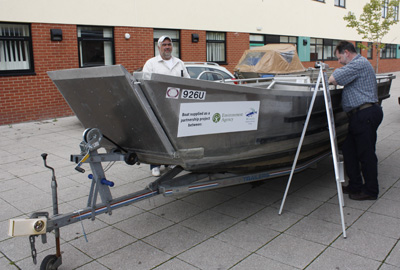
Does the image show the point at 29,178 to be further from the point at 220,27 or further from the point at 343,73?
the point at 220,27

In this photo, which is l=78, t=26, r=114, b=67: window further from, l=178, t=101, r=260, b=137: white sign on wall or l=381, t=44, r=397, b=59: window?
l=381, t=44, r=397, b=59: window

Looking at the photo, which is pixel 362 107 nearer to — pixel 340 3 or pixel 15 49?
pixel 15 49

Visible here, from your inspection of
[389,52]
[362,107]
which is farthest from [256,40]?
[389,52]

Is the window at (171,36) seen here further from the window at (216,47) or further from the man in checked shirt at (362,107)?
the man in checked shirt at (362,107)

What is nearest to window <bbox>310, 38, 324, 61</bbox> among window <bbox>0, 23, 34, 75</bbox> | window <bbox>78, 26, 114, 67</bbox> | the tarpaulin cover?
the tarpaulin cover

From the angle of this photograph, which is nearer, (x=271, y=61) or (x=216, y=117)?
(x=216, y=117)

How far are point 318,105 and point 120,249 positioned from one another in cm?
288

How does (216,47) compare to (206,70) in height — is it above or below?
above

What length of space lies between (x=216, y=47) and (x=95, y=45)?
18.8 feet

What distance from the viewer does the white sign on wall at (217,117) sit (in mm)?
3590

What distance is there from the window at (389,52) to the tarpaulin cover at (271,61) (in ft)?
72.2

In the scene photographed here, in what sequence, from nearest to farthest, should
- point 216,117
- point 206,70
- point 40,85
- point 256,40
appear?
point 216,117, point 206,70, point 40,85, point 256,40

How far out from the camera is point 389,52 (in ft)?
110

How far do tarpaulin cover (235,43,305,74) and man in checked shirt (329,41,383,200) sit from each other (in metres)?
8.35
